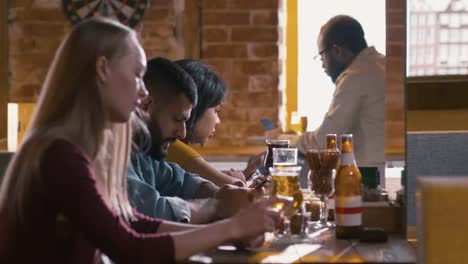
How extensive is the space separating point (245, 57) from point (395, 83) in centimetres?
225

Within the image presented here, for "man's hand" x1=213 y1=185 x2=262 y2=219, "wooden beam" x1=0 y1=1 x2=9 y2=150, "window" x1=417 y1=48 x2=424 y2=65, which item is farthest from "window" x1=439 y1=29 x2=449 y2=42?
"wooden beam" x1=0 y1=1 x2=9 y2=150

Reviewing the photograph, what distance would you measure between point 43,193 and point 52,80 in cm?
28

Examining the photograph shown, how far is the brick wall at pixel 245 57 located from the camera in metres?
6.02

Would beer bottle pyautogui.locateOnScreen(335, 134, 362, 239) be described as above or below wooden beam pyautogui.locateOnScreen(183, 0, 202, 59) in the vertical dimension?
below

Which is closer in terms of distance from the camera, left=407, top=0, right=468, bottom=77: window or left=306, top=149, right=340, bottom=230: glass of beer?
left=306, top=149, right=340, bottom=230: glass of beer

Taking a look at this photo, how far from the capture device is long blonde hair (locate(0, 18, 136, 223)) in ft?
7.23

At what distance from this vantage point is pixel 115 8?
6.09 metres

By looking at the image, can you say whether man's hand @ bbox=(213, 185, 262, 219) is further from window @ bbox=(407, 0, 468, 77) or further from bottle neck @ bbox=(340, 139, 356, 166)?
window @ bbox=(407, 0, 468, 77)

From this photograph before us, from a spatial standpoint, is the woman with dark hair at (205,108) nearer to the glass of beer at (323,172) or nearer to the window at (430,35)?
the glass of beer at (323,172)

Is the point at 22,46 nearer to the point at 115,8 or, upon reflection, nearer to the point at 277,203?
the point at 115,8

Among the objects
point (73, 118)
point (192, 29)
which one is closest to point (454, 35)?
point (73, 118)

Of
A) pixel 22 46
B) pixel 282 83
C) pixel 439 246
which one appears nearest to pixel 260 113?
pixel 282 83

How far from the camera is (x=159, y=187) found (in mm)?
3857

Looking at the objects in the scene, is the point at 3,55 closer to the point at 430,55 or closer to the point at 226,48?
the point at 226,48
